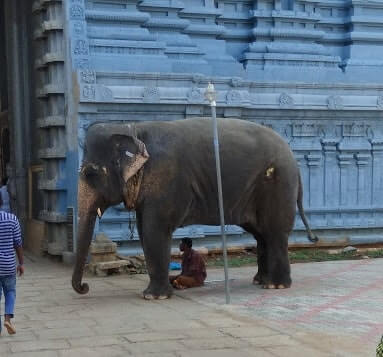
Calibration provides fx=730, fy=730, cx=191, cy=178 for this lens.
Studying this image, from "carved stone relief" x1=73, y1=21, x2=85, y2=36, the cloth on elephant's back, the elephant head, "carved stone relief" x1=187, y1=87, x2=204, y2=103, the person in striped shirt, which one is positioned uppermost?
"carved stone relief" x1=73, y1=21, x2=85, y2=36

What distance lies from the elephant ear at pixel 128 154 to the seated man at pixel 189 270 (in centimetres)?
142

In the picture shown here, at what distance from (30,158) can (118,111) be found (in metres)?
3.79

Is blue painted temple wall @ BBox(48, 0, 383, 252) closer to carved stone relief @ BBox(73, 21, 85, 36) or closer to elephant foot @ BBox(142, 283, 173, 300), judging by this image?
carved stone relief @ BBox(73, 21, 85, 36)

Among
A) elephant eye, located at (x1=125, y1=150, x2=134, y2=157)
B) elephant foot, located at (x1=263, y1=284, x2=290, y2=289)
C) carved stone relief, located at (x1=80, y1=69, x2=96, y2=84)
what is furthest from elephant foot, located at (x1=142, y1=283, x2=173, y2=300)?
carved stone relief, located at (x1=80, y1=69, x2=96, y2=84)

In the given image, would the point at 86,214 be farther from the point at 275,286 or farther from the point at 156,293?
the point at 275,286

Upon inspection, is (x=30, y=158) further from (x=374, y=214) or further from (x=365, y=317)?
(x=365, y=317)

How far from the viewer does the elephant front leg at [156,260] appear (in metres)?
9.39

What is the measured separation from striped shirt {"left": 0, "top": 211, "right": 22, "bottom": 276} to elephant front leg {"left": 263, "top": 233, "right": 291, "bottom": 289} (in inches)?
164

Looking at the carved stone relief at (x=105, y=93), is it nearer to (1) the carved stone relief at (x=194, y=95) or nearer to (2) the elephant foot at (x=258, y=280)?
(1) the carved stone relief at (x=194, y=95)

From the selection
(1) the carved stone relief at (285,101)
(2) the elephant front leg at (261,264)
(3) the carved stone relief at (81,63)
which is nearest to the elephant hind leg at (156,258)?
(2) the elephant front leg at (261,264)

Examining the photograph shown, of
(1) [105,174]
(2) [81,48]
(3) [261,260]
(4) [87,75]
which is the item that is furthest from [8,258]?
(2) [81,48]

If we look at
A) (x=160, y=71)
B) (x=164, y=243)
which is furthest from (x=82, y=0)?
(x=164, y=243)

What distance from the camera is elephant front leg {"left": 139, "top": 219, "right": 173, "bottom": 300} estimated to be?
9391 millimetres

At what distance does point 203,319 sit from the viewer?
7914mm
